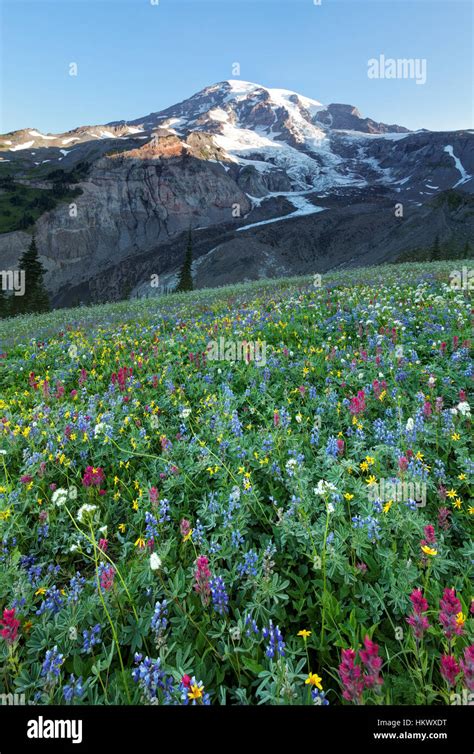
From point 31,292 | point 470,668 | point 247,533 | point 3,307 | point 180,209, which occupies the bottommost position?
point 247,533

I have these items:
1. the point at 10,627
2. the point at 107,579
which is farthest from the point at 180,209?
the point at 10,627

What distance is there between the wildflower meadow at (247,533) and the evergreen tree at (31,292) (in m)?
57.9

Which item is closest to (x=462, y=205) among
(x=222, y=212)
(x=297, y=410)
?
(x=222, y=212)

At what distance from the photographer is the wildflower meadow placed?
7.32ft

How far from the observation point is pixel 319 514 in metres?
3.52

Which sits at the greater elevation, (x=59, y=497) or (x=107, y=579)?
(x=59, y=497)

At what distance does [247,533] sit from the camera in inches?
131

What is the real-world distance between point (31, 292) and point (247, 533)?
209 feet

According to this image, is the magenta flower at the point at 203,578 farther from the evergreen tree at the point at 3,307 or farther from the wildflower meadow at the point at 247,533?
the evergreen tree at the point at 3,307

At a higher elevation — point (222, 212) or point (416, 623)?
point (222, 212)

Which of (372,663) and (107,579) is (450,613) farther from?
(107,579)

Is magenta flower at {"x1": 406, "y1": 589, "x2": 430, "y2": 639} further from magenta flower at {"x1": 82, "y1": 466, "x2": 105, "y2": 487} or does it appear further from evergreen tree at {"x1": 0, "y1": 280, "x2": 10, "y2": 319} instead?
evergreen tree at {"x1": 0, "y1": 280, "x2": 10, "y2": 319}
